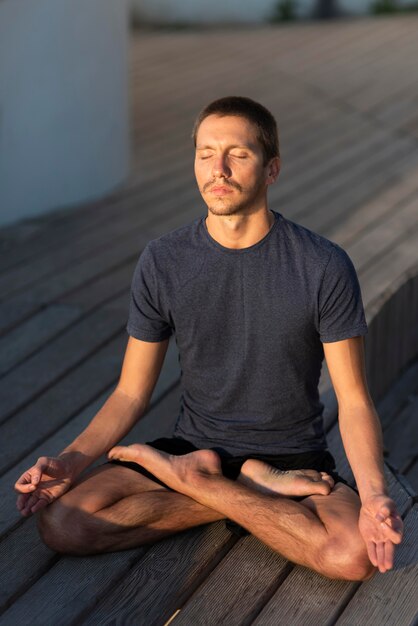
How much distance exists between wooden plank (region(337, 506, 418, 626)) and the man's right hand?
66 centimetres

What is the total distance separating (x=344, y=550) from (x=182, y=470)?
42 centimetres

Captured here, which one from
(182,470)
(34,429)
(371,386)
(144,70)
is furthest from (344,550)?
(144,70)

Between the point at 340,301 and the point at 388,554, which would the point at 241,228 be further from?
the point at 388,554

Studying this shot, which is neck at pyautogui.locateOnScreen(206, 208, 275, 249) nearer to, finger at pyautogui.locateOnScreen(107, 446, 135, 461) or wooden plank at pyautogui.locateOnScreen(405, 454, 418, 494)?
finger at pyautogui.locateOnScreen(107, 446, 135, 461)

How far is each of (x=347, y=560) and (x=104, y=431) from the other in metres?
0.62

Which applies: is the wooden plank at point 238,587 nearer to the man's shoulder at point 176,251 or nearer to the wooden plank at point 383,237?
the man's shoulder at point 176,251

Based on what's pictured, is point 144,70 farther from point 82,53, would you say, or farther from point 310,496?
point 310,496

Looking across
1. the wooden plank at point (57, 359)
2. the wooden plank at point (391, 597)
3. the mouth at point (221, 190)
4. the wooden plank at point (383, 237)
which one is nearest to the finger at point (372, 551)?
the wooden plank at point (391, 597)

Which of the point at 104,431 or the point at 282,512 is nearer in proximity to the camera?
the point at 282,512

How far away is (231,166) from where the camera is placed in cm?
243

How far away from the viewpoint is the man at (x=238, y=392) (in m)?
2.42

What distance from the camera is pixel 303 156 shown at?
6328 mm

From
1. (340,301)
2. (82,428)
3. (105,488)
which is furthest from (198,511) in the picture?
(82,428)

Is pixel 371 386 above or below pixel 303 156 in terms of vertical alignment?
above
